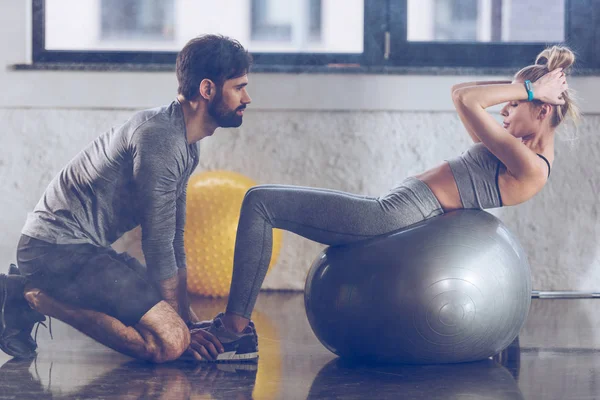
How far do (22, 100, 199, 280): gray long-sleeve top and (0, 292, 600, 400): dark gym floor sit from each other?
318 mm

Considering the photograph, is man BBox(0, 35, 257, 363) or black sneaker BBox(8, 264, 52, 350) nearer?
man BBox(0, 35, 257, 363)

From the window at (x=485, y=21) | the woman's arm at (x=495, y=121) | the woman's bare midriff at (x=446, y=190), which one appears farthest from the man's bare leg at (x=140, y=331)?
the window at (x=485, y=21)

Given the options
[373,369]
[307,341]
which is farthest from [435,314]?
[307,341]

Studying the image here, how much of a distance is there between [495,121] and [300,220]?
23.3 inches

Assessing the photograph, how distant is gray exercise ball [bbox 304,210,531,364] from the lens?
1.93m

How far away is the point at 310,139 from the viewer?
3.51 meters

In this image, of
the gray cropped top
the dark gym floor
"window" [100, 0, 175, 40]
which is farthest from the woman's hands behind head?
"window" [100, 0, 175, 40]

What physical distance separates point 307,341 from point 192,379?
613 millimetres

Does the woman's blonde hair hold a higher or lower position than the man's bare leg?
higher

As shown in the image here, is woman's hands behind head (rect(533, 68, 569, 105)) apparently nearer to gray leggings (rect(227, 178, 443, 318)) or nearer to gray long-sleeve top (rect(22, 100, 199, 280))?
gray leggings (rect(227, 178, 443, 318))

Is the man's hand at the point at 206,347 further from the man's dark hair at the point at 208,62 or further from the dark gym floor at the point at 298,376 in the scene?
the man's dark hair at the point at 208,62

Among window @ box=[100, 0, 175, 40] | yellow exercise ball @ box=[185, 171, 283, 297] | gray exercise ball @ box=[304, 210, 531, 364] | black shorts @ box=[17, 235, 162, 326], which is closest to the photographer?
gray exercise ball @ box=[304, 210, 531, 364]

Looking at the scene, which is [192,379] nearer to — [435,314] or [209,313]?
[435,314]

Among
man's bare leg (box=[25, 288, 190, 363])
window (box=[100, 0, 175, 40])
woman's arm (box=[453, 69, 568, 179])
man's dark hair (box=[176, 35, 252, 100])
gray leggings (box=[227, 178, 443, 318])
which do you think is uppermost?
window (box=[100, 0, 175, 40])
